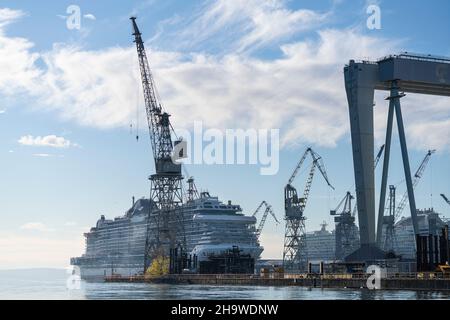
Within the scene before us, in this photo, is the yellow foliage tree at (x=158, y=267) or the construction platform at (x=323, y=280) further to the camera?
the yellow foliage tree at (x=158, y=267)

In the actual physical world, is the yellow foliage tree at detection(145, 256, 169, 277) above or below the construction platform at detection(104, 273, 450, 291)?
above

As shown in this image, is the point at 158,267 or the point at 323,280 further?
the point at 158,267

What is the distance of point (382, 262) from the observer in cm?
10300

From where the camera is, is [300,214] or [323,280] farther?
[300,214]

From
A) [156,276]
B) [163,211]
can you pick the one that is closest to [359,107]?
[163,211]

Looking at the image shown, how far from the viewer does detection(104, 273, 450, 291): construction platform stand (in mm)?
87562

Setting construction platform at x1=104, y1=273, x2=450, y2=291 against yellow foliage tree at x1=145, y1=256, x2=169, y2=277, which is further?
yellow foliage tree at x1=145, y1=256, x2=169, y2=277

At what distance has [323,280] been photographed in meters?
106

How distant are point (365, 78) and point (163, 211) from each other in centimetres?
6205

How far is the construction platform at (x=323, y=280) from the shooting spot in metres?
87.6

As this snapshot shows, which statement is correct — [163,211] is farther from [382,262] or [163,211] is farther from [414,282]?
[414,282]

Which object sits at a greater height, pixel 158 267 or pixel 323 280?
pixel 158 267

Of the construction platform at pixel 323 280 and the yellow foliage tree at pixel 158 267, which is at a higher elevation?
the yellow foliage tree at pixel 158 267
